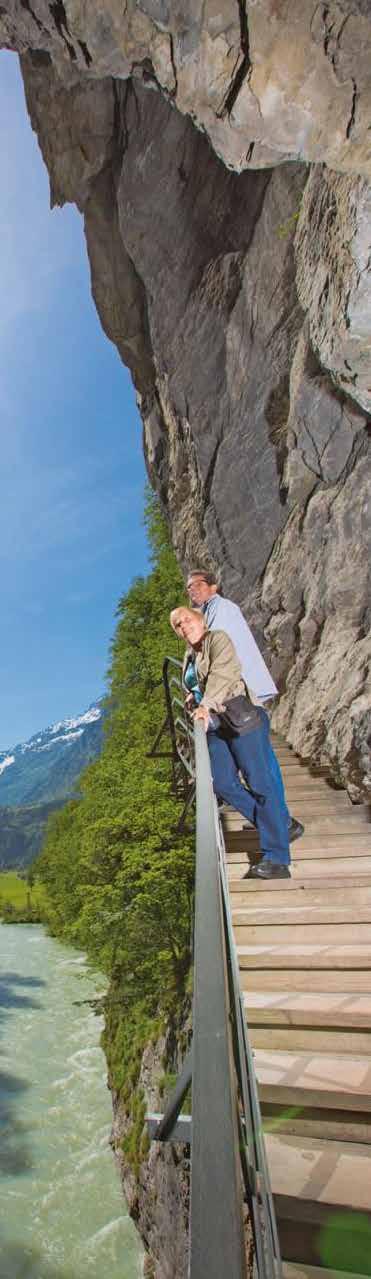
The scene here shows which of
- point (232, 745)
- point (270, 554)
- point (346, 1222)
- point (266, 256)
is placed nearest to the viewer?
point (346, 1222)

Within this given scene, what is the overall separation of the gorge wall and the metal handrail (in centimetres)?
420

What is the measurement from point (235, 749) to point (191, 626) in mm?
861

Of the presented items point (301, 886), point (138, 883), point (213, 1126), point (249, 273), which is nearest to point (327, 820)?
point (301, 886)

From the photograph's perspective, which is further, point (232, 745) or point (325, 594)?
point (325, 594)

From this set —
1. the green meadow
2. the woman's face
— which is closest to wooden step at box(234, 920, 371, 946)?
the woman's face

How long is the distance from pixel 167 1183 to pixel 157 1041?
265cm

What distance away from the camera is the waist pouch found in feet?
11.8

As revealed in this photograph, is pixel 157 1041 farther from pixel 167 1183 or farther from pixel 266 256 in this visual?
pixel 266 256

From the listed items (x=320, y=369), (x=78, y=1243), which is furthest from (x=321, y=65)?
(x=78, y=1243)

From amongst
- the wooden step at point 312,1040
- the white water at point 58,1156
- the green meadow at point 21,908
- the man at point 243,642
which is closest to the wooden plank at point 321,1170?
the wooden step at point 312,1040

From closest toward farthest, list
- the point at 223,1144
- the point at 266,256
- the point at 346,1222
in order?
the point at 223,1144, the point at 346,1222, the point at 266,256

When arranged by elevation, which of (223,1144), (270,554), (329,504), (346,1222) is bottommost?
(346,1222)

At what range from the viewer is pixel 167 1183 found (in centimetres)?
794

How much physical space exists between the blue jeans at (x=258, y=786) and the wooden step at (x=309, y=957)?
2.65 feet
